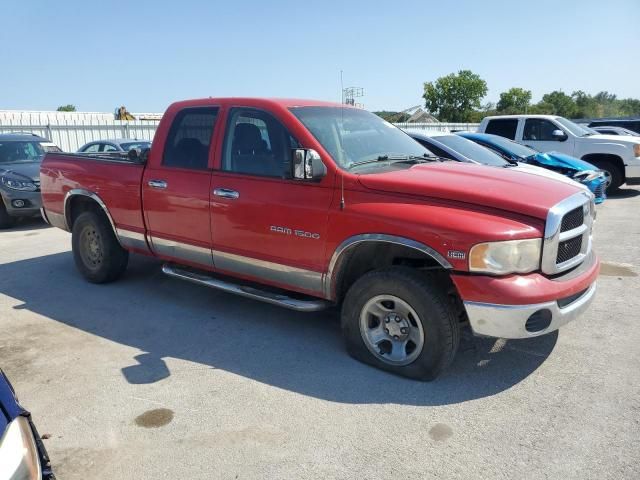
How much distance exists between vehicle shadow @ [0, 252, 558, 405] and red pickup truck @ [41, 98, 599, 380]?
0.82ft

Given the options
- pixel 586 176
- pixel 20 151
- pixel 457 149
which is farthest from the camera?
pixel 20 151

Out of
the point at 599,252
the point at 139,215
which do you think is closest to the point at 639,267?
the point at 599,252

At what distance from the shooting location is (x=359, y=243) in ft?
12.5

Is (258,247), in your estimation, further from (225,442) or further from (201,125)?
(225,442)

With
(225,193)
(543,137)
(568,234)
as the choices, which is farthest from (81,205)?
(543,137)

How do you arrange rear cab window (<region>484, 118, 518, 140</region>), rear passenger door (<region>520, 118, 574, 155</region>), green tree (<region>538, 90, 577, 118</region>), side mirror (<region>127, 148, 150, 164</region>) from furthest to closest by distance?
green tree (<region>538, 90, 577, 118</region>), rear cab window (<region>484, 118, 518, 140</region>), rear passenger door (<region>520, 118, 574, 155</region>), side mirror (<region>127, 148, 150, 164</region>)

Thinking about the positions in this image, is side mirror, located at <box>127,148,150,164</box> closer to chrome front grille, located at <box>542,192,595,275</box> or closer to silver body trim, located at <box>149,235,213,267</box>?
silver body trim, located at <box>149,235,213,267</box>

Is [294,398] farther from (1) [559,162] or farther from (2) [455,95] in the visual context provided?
(2) [455,95]

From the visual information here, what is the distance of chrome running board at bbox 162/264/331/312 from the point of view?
416cm

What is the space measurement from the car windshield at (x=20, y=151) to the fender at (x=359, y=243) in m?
9.37

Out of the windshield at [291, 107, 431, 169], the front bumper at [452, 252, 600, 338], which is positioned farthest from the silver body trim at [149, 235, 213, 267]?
the front bumper at [452, 252, 600, 338]

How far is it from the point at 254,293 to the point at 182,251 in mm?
1051

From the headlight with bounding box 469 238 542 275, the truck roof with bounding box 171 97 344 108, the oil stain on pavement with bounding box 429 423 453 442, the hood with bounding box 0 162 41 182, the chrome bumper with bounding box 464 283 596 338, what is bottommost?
the oil stain on pavement with bounding box 429 423 453 442

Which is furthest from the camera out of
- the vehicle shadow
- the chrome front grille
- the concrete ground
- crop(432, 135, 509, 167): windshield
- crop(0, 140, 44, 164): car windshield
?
crop(0, 140, 44, 164): car windshield
